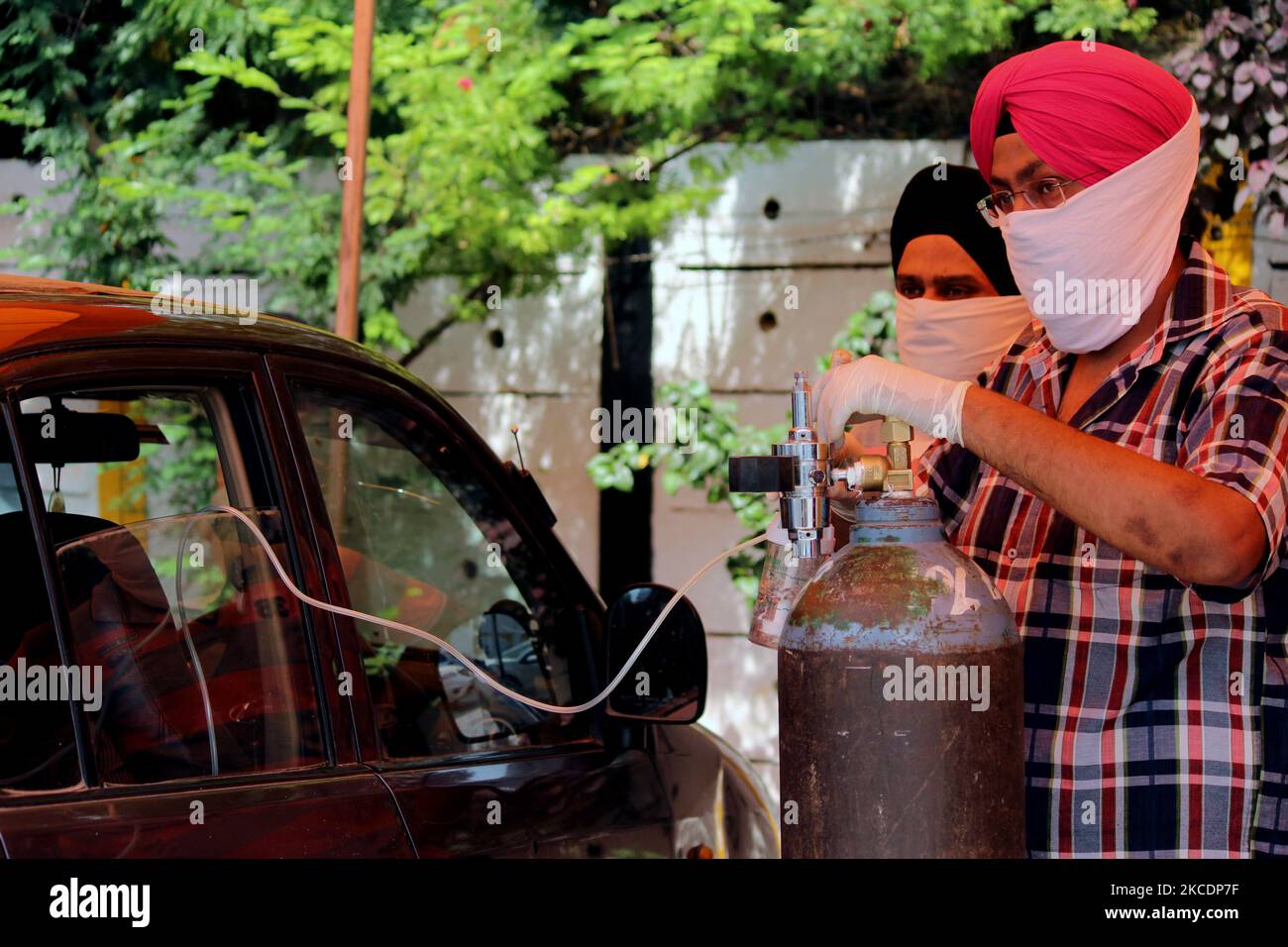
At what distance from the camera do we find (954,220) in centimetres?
270

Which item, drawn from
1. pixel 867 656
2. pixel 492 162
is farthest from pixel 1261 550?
pixel 492 162

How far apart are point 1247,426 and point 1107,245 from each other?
279 mm

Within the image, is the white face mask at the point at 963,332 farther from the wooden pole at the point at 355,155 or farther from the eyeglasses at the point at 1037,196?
the wooden pole at the point at 355,155

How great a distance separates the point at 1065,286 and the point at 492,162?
429 centimetres

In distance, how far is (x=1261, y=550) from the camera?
1474mm

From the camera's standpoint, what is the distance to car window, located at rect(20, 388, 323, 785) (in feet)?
5.66

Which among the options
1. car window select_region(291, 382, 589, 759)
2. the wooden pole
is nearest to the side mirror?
car window select_region(291, 382, 589, 759)

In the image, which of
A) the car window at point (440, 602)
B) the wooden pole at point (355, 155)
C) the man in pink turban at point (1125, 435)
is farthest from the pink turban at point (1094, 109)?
the wooden pole at point (355, 155)

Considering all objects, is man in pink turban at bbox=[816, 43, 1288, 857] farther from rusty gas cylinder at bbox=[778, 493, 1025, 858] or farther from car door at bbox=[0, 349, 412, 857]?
car door at bbox=[0, 349, 412, 857]

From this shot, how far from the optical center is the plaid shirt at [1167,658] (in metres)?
1.62

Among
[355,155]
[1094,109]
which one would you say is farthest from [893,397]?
[355,155]

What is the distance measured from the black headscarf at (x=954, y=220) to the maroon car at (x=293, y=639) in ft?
3.00
